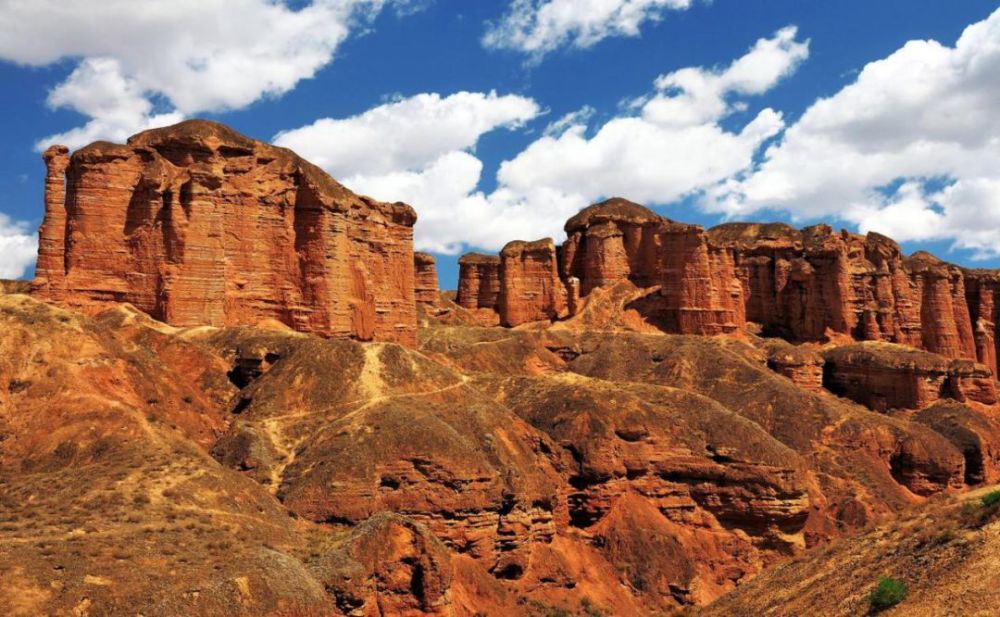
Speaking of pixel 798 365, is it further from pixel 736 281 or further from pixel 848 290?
pixel 848 290

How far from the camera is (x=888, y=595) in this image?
69.1 ft

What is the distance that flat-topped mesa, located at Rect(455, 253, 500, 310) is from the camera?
325ft

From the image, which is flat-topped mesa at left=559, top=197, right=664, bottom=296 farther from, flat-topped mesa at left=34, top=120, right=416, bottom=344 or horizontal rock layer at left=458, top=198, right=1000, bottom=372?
flat-topped mesa at left=34, top=120, right=416, bottom=344

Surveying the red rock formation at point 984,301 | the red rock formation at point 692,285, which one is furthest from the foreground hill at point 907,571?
the red rock formation at point 984,301

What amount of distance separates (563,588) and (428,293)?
57.4 metres

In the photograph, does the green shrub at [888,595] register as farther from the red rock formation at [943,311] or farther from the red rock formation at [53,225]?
the red rock formation at [943,311]

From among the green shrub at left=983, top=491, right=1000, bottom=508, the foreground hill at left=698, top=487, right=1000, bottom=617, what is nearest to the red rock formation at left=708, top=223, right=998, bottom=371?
the foreground hill at left=698, top=487, right=1000, bottom=617

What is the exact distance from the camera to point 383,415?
4578 cm

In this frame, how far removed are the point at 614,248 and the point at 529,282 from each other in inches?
386

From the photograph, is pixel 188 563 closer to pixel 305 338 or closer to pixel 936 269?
pixel 305 338

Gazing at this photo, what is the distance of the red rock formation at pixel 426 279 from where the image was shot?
319ft

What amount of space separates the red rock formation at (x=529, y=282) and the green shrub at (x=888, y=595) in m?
73.1

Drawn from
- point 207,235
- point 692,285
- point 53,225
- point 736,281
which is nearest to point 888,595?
point 207,235

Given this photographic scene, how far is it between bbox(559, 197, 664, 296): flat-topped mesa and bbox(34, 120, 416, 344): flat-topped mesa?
36263 mm
